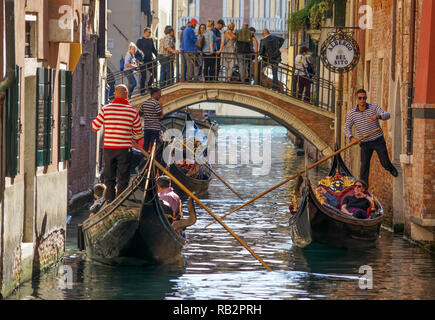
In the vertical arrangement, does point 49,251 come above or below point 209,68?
below

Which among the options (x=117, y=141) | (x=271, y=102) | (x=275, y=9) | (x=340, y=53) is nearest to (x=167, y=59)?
(x=271, y=102)

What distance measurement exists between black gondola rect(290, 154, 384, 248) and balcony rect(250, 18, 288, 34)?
102 ft

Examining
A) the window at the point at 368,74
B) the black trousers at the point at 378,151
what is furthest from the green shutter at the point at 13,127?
the window at the point at 368,74

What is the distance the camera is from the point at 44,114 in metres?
9.44

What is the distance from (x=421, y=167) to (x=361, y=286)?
6.80 ft

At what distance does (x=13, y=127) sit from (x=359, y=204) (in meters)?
4.45

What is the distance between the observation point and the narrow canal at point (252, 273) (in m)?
8.99

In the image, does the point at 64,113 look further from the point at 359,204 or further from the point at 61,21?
the point at 359,204

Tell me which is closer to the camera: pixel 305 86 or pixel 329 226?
pixel 329 226

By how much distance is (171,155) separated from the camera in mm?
17203

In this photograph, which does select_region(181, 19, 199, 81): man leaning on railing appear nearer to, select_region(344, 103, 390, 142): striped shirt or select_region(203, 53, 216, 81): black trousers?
select_region(203, 53, 216, 81): black trousers

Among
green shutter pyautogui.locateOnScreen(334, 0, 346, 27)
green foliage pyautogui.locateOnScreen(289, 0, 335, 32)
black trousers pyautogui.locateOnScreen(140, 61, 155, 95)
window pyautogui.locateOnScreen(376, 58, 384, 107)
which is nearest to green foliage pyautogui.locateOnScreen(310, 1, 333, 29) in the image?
green foliage pyautogui.locateOnScreen(289, 0, 335, 32)

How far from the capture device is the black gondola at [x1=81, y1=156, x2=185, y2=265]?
9805mm

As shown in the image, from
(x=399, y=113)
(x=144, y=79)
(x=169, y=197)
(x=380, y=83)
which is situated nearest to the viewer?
(x=169, y=197)
